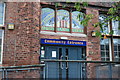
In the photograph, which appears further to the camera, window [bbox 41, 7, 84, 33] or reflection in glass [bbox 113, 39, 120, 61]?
reflection in glass [bbox 113, 39, 120, 61]

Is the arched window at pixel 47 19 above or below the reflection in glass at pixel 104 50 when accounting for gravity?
above

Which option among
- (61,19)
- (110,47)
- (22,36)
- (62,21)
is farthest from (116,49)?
(22,36)

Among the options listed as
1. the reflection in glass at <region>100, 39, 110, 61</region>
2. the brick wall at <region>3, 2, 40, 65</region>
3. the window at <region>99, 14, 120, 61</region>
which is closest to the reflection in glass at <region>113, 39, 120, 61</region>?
the window at <region>99, 14, 120, 61</region>

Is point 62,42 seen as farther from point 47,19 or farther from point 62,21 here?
point 47,19

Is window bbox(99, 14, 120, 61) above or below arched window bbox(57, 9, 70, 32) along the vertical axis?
below

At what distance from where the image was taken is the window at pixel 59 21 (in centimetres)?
1116

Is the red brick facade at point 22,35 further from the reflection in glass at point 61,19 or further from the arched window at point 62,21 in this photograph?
the reflection in glass at point 61,19

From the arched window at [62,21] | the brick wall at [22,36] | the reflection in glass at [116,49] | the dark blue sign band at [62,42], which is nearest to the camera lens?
the brick wall at [22,36]

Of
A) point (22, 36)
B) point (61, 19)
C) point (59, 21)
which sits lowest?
point (22, 36)

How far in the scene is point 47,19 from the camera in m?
11.2

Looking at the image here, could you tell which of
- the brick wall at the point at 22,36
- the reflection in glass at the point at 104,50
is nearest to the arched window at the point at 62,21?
the brick wall at the point at 22,36

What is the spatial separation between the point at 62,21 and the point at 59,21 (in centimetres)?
19

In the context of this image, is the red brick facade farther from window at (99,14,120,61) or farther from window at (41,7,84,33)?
window at (99,14,120,61)

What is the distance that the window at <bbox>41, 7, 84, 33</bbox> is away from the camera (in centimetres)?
1116
